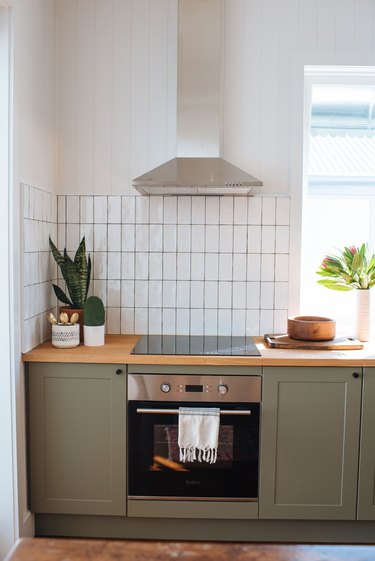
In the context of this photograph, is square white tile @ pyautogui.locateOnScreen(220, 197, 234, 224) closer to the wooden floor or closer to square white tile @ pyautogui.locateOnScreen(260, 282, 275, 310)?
square white tile @ pyautogui.locateOnScreen(260, 282, 275, 310)

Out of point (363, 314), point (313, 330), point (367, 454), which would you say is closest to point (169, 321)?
point (313, 330)

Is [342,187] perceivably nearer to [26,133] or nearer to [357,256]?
[357,256]

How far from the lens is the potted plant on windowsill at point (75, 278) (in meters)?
2.90

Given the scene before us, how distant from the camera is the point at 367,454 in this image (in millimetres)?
2625

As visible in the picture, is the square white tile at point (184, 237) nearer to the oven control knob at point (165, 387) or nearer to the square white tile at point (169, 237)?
the square white tile at point (169, 237)

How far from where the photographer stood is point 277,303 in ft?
10.3

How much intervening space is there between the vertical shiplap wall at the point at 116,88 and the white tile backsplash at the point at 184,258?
0.21m

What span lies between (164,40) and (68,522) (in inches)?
99.2

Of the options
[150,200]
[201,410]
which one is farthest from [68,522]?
[150,200]

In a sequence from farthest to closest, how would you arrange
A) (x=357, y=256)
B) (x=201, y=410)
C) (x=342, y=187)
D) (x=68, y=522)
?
1. (x=342, y=187)
2. (x=357, y=256)
3. (x=68, y=522)
4. (x=201, y=410)

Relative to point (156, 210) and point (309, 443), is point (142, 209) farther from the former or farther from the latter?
point (309, 443)

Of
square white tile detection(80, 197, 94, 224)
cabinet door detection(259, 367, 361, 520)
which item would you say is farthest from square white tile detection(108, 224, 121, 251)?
cabinet door detection(259, 367, 361, 520)

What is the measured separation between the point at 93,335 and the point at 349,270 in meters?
1.38

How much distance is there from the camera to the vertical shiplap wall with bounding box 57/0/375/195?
3.06 metres
